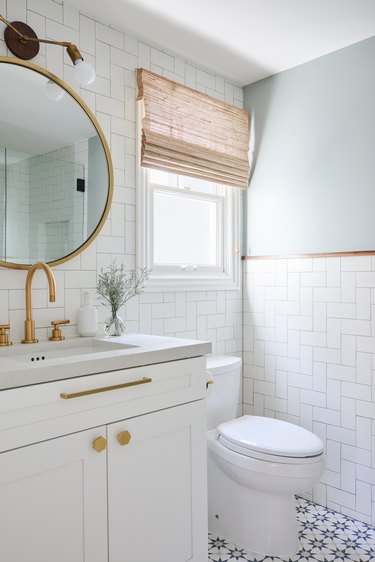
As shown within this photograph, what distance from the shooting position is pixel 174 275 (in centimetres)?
249

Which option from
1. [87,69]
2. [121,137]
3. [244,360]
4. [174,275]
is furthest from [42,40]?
[244,360]

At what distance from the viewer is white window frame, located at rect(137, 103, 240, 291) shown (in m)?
2.28

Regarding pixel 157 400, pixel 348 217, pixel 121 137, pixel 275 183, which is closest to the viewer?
pixel 157 400

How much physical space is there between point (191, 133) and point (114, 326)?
115cm

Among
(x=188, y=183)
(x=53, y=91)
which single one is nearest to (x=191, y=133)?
(x=188, y=183)

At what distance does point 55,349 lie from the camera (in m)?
1.84

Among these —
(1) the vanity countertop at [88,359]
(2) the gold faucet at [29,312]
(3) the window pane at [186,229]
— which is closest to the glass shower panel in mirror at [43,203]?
(2) the gold faucet at [29,312]

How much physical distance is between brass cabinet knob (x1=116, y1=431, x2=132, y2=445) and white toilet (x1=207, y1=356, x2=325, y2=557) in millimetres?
480

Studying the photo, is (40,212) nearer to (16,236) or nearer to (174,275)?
(16,236)

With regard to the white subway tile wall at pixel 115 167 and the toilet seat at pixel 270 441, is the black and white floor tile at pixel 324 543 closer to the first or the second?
the toilet seat at pixel 270 441

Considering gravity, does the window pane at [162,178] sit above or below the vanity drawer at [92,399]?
above

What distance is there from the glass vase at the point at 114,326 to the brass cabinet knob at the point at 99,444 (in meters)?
0.67

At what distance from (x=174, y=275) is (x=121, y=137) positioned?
2.49 ft

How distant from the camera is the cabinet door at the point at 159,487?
146cm
